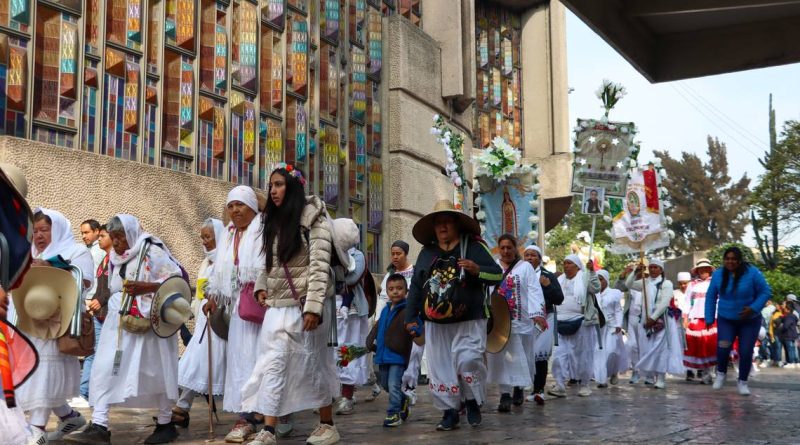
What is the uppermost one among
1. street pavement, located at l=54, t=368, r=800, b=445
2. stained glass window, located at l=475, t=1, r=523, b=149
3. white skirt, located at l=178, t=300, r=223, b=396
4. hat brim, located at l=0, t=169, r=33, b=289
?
stained glass window, located at l=475, t=1, r=523, b=149

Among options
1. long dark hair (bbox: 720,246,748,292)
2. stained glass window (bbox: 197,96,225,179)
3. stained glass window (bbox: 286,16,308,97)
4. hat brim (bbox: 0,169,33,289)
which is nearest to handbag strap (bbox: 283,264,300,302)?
hat brim (bbox: 0,169,33,289)

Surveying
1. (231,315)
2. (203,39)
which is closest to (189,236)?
(203,39)

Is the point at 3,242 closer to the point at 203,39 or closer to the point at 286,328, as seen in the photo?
the point at 286,328

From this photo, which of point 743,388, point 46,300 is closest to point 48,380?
point 46,300

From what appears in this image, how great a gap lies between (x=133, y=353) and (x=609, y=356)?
10.4 metres

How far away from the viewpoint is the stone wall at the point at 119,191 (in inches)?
506

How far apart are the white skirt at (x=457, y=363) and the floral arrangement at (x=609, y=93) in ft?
30.6

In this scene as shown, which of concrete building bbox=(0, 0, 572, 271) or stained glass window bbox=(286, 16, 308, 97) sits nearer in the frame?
concrete building bbox=(0, 0, 572, 271)

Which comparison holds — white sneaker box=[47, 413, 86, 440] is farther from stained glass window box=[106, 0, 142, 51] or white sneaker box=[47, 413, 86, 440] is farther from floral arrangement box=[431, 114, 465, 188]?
floral arrangement box=[431, 114, 465, 188]

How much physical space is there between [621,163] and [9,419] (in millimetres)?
14884

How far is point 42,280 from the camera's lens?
7.21 meters

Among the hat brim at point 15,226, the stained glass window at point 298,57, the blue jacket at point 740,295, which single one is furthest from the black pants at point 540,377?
the hat brim at point 15,226

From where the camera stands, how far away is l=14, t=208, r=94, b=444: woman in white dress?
7.70m

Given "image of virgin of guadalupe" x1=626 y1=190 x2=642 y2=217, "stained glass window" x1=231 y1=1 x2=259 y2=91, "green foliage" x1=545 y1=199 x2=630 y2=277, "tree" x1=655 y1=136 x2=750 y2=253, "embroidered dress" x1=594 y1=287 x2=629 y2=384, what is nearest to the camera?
"embroidered dress" x1=594 y1=287 x2=629 y2=384
